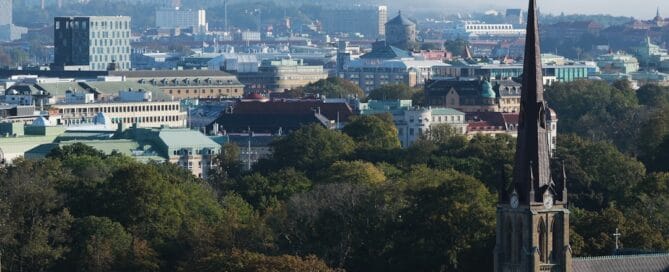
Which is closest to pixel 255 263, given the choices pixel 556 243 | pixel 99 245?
pixel 556 243

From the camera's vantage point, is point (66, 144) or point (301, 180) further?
point (66, 144)

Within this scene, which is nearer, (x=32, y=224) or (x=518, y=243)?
(x=518, y=243)

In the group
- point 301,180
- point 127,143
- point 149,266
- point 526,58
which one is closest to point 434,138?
point 127,143

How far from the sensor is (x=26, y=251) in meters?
86.8

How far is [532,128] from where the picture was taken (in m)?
68.4

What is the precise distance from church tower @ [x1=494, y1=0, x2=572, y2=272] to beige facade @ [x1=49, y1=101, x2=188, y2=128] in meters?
100.0

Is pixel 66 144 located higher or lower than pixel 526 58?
lower

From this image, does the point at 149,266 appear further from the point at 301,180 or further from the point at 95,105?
the point at 95,105

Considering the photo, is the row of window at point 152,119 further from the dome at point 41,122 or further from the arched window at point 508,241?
the arched window at point 508,241

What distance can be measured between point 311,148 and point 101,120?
117 ft

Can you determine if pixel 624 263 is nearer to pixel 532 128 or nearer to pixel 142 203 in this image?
pixel 532 128

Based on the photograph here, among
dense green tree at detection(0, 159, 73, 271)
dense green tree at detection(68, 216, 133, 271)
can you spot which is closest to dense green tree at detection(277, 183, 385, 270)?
dense green tree at detection(68, 216, 133, 271)

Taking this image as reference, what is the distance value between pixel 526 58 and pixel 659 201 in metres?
24.9

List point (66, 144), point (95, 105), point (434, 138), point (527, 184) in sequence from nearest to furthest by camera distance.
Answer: point (527, 184) < point (66, 144) < point (434, 138) < point (95, 105)
